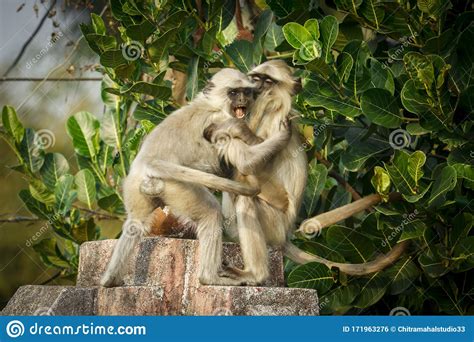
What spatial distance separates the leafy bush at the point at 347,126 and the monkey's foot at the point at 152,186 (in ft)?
4.97

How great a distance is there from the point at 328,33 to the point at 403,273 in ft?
7.14

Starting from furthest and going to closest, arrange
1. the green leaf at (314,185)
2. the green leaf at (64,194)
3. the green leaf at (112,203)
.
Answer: the green leaf at (112,203) → the green leaf at (64,194) → the green leaf at (314,185)

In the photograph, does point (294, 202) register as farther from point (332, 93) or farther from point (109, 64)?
point (109, 64)

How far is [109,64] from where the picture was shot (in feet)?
24.5

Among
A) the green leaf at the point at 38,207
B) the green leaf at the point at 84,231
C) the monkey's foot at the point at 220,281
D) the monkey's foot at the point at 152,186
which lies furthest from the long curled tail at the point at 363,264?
the green leaf at the point at 38,207

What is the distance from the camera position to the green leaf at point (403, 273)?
7777 mm

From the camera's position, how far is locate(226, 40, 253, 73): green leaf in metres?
7.80

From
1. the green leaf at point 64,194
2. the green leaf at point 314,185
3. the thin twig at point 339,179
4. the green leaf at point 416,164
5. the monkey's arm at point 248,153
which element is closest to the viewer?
the monkey's arm at point 248,153

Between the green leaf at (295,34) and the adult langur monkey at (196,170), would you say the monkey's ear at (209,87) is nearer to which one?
the adult langur monkey at (196,170)

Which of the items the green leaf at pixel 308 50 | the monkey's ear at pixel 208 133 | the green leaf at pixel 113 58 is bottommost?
the green leaf at pixel 308 50

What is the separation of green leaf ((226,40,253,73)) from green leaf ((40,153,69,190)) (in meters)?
2.13

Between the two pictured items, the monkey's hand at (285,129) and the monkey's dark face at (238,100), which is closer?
the monkey's dark face at (238,100)

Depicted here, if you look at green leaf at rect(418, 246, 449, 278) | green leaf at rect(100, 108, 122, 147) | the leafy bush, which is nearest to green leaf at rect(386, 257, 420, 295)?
the leafy bush

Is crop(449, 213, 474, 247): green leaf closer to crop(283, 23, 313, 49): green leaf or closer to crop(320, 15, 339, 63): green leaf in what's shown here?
crop(320, 15, 339, 63): green leaf
